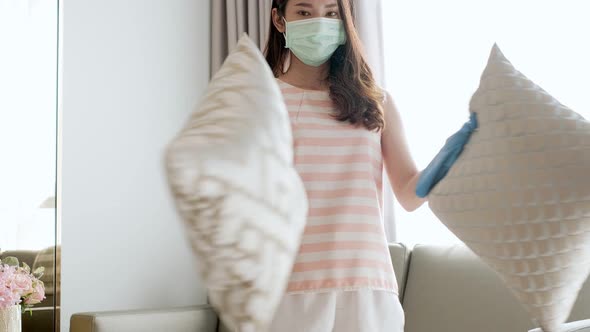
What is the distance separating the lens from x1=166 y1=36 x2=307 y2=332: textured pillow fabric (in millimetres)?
469

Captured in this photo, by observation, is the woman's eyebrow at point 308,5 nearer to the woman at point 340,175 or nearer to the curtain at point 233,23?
the woman at point 340,175

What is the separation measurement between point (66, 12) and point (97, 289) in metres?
1.06

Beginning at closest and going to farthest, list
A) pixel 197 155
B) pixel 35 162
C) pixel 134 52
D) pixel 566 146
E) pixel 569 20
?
pixel 197 155
pixel 566 146
pixel 569 20
pixel 35 162
pixel 134 52

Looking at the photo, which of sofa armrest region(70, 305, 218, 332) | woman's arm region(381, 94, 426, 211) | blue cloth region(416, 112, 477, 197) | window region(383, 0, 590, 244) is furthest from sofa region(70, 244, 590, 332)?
blue cloth region(416, 112, 477, 197)

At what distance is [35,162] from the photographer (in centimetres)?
259

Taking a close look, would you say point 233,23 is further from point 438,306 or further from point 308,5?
point 308,5

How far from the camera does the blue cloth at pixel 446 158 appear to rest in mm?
674

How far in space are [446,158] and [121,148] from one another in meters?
2.44

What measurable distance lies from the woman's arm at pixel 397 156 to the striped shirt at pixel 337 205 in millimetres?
31

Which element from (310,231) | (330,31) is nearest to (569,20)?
(330,31)

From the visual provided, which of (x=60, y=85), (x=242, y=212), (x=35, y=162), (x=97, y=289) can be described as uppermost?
(x=242, y=212)

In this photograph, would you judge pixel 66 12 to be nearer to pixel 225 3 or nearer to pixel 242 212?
pixel 225 3

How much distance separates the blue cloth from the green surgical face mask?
1.72 ft

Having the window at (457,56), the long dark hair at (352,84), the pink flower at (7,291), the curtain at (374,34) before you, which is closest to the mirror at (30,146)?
the pink flower at (7,291)
